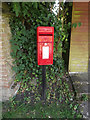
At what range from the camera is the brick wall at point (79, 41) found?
3.08 meters

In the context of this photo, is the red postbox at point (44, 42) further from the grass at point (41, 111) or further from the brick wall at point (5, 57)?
the grass at point (41, 111)

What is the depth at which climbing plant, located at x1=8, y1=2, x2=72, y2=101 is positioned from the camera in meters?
2.53

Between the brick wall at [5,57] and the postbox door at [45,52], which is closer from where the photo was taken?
the postbox door at [45,52]

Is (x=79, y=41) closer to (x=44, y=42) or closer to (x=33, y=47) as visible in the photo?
(x=33, y=47)

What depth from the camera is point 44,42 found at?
202cm

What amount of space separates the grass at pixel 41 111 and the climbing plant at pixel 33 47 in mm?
255

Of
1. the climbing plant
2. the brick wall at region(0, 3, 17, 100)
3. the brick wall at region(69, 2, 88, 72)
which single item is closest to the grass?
the climbing plant

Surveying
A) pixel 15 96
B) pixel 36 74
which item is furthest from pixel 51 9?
pixel 15 96

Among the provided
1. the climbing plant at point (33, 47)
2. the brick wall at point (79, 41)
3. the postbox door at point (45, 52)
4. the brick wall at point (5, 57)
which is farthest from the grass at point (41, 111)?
the brick wall at point (79, 41)

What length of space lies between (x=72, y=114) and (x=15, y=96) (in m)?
1.59

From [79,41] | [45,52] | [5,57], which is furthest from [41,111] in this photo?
[79,41]

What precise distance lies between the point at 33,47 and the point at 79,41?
1.67 metres

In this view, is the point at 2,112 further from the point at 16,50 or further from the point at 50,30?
the point at 50,30

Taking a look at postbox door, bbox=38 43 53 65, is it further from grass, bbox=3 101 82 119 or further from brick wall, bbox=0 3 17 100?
grass, bbox=3 101 82 119
